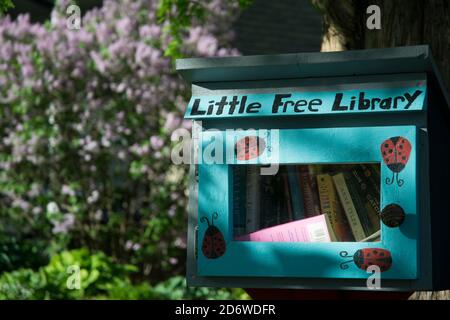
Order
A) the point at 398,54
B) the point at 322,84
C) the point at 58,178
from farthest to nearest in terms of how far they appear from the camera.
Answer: the point at 58,178 → the point at 322,84 → the point at 398,54

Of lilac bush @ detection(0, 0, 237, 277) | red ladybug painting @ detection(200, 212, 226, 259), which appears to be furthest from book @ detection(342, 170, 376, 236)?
lilac bush @ detection(0, 0, 237, 277)

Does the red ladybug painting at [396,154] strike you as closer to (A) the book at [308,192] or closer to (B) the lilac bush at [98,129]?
(A) the book at [308,192]

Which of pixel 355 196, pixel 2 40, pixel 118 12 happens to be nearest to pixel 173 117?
pixel 118 12

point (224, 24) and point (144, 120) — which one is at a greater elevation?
point (224, 24)

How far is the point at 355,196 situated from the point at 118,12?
525 centimetres

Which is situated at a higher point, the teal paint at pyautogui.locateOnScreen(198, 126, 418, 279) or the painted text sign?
the painted text sign

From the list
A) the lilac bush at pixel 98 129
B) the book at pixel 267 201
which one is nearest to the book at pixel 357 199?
the book at pixel 267 201

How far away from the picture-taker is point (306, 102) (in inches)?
104

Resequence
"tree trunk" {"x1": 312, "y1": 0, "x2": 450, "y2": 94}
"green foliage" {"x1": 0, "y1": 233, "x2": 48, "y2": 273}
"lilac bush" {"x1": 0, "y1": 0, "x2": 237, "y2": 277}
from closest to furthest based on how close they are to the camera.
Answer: "tree trunk" {"x1": 312, "y1": 0, "x2": 450, "y2": 94} < "green foliage" {"x1": 0, "y1": 233, "x2": 48, "y2": 273} < "lilac bush" {"x1": 0, "y1": 0, "x2": 237, "y2": 277}

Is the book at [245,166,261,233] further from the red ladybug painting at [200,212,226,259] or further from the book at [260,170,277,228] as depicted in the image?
the red ladybug painting at [200,212,226,259]

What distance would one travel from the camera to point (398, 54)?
2.48m

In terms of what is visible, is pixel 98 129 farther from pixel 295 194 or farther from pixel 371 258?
pixel 371 258

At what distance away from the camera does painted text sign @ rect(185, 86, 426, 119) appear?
8.34ft
